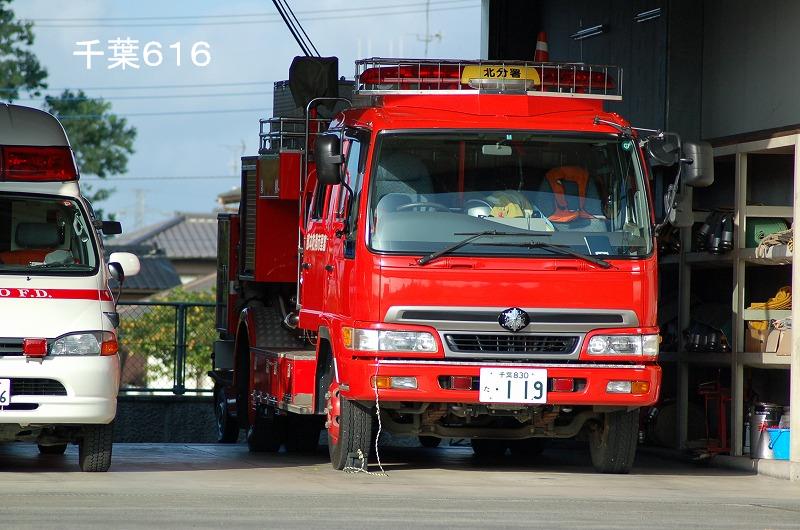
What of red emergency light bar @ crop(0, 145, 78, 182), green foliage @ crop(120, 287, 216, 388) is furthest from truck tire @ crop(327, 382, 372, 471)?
green foliage @ crop(120, 287, 216, 388)

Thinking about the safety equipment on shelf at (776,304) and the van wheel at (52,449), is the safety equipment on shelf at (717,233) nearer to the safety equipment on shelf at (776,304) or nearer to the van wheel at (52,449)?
the safety equipment on shelf at (776,304)

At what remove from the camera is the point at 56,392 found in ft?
35.8

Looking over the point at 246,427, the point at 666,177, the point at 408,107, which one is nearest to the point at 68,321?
the point at 408,107

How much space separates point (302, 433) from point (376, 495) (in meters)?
5.08

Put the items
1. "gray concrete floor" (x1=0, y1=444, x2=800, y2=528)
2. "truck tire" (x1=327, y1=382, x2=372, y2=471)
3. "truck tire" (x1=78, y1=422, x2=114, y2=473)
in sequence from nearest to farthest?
"gray concrete floor" (x1=0, y1=444, x2=800, y2=528), "truck tire" (x1=78, y1=422, x2=114, y2=473), "truck tire" (x1=327, y1=382, x2=372, y2=471)

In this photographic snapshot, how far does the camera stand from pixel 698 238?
14680 millimetres

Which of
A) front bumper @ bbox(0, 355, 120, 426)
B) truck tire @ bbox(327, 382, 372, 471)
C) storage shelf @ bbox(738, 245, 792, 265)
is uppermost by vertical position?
storage shelf @ bbox(738, 245, 792, 265)

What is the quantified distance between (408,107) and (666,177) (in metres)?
A: 5.22

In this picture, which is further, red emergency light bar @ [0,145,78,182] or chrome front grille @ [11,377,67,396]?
red emergency light bar @ [0,145,78,182]

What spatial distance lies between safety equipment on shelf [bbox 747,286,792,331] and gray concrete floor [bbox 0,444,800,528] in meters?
1.35

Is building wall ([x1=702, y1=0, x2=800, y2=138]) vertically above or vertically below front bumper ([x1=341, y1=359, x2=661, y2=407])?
above

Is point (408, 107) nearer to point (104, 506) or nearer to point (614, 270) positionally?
point (614, 270)

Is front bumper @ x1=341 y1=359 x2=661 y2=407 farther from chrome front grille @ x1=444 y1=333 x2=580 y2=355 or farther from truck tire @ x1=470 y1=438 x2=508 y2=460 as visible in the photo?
truck tire @ x1=470 y1=438 x2=508 y2=460

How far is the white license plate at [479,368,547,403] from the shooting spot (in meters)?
10.9
